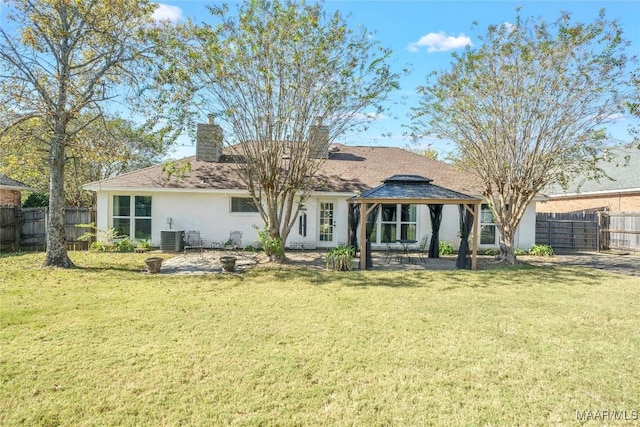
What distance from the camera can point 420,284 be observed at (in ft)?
30.0

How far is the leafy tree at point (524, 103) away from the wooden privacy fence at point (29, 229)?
1424cm

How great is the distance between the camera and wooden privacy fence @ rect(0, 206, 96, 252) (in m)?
13.7

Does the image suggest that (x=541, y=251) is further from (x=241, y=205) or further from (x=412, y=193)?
(x=241, y=205)

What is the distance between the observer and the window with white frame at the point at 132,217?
14.9 metres

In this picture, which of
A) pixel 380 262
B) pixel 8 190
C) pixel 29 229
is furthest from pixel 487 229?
pixel 8 190

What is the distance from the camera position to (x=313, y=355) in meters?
4.67

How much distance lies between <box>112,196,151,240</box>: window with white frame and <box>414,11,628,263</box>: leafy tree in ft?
37.8

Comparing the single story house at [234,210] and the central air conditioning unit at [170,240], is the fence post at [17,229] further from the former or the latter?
the central air conditioning unit at [170,240]

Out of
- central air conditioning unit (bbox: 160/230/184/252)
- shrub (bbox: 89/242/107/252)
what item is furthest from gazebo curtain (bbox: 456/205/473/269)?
shrub (bbox: 89/242/107/252)

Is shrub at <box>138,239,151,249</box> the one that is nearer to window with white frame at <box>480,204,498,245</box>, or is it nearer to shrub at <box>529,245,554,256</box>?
window with white frame at <box>480,204,498,245</box>

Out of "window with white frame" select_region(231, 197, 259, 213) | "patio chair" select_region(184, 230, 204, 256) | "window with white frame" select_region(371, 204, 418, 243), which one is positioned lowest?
"patio chair" select_region(184, 230, 204, 256)

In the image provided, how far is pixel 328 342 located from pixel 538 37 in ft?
36.9

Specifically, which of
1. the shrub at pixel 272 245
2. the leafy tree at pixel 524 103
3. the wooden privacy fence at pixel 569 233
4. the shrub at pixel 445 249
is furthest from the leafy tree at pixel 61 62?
the wooden privacy fence at pixel 569 233

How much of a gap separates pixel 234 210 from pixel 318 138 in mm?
5507
